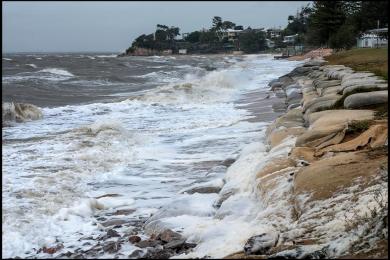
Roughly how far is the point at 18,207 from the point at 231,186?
→ 271 centimetres

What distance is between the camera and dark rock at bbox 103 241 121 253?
5.17m

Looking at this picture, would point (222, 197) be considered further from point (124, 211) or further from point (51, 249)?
point (51, 249)

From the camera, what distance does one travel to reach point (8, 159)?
30.7ft

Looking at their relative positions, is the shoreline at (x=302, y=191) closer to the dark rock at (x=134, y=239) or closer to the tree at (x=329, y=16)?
the dark rock at (x=134, y=239)

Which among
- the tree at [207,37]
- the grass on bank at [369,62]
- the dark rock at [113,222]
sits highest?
the tree at [207,37]

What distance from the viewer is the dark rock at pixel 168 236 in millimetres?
5277

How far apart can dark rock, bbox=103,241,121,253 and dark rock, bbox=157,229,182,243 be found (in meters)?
0.43

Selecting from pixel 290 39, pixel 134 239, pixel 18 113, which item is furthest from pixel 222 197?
pixel 290 39

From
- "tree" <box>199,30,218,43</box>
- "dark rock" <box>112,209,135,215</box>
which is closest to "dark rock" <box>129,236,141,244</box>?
"dark rock" <box>112,209,135,215</box>

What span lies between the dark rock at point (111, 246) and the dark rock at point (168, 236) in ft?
1.42

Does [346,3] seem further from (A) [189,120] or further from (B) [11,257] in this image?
(B) [11,257]

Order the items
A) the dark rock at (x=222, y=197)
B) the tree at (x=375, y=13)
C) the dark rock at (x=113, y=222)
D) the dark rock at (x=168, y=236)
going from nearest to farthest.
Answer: the dark rock at (x=168, y=236), the dark rock at (x=113, y=222), the dark rock at (x=222, y=197), the tree at (x=375, y=13)

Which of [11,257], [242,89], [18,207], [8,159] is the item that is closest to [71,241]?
[11,257]

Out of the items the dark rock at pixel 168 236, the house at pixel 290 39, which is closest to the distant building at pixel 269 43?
the house at pixel 290 39
